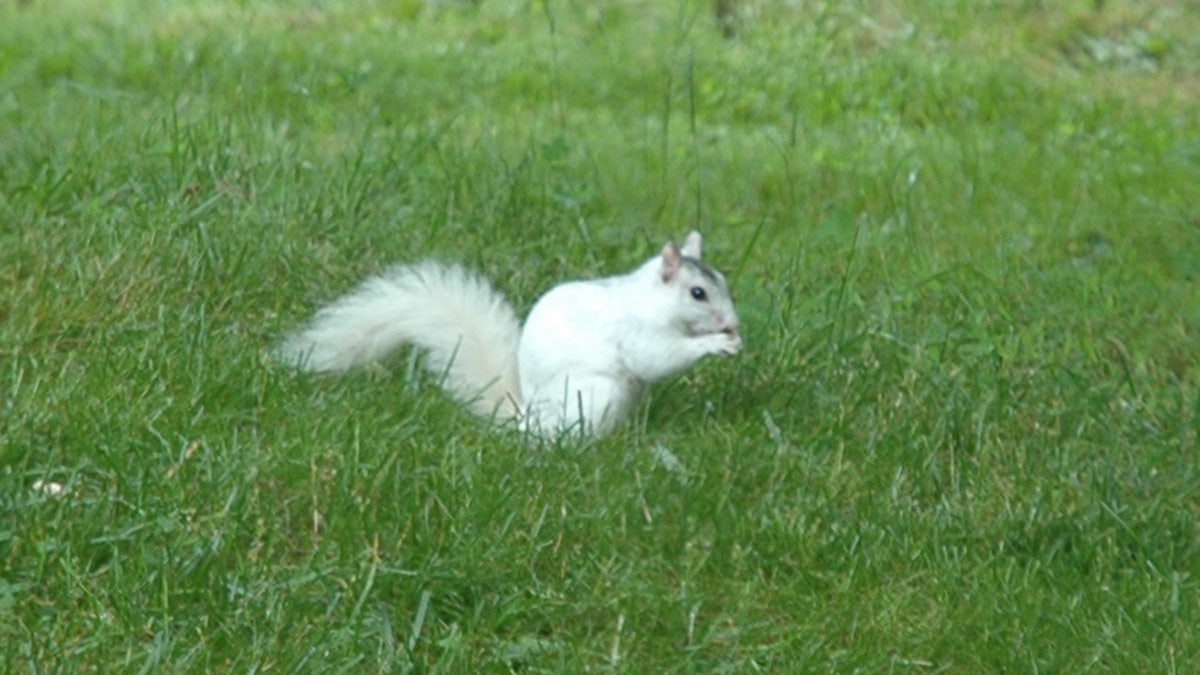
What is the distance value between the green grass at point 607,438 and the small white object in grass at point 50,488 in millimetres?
30

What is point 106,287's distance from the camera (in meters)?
4.75

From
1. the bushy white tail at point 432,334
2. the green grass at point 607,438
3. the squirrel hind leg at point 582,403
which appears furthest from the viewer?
the bushy white tail at point 432,334

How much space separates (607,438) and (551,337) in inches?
10.7

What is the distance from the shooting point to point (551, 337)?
458 centimetres

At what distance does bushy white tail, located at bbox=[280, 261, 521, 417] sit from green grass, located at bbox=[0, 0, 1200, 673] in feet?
0.26

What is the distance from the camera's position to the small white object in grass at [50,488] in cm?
382

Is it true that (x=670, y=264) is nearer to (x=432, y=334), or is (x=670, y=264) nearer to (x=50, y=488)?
(x=432, y=334)

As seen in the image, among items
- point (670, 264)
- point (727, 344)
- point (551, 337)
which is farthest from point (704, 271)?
point (551, 337)

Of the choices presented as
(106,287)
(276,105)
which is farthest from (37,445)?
(276,105)

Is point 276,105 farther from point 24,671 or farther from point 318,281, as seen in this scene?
point 24,671

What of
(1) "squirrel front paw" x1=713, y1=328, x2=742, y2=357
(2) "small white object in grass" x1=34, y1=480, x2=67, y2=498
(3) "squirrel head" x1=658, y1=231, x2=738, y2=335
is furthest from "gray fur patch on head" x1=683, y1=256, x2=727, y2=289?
(2) "small white object in grass" x1=34, y1=480, x2=67, y2=498

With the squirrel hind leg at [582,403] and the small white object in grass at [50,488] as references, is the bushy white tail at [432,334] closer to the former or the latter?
the squirrel hind leg at [582,403]

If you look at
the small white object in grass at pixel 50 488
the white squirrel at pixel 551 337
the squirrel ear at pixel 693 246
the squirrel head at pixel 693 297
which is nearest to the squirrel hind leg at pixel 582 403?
the white squirrel at pixel 551 337

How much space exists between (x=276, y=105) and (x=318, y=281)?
2.05 metres
